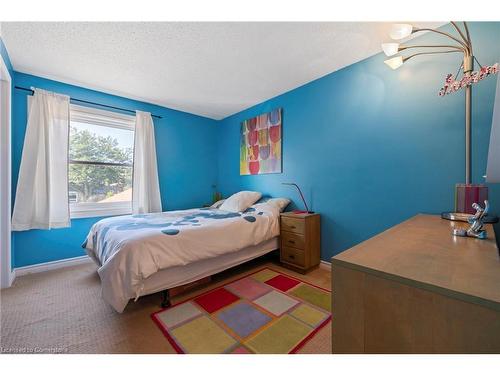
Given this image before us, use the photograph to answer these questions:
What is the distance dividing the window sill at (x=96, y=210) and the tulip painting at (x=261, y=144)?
1959 millimetres

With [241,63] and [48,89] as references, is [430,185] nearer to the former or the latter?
[241,63]

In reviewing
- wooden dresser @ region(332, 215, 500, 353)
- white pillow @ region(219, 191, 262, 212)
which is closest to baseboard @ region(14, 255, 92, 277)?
white pillow @ region(219, 191, 262, 212)

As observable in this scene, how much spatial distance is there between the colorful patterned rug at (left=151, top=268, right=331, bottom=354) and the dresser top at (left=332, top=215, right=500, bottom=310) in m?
0.94

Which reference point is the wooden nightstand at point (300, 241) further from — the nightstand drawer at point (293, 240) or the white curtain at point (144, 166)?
the white curtain at point (144, 166)

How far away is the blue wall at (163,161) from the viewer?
2.33 m

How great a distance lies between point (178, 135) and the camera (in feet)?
11.9

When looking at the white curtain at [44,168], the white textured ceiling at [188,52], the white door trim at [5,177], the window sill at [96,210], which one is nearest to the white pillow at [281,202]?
the white textured ceiling at [188,52]

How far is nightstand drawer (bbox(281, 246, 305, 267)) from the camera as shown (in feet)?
7.50

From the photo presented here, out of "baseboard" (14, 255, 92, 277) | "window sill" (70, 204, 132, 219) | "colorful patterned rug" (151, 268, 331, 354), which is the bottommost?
"colorful patterned rug" (151, 268, 331, 354)

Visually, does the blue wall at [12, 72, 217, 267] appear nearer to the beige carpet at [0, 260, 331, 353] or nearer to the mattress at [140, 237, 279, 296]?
the beige carpet at [0, 260, 331, 353]

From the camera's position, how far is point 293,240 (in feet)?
7.77

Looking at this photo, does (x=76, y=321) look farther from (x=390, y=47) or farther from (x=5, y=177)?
(x=390, y=47)

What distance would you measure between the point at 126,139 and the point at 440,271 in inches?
145
